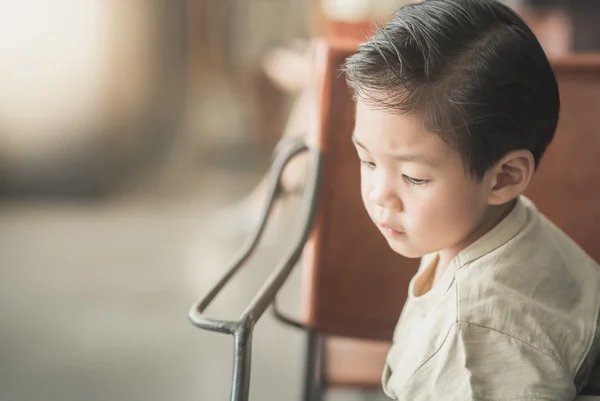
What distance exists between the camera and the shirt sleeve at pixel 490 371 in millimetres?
713

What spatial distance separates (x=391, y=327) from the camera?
119 centimetres

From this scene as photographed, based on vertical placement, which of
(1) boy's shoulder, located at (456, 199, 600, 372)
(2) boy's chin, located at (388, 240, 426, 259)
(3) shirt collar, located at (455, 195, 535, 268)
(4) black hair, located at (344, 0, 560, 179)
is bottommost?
(1) boy's shoulder, located at (456, 199, 600, 372)

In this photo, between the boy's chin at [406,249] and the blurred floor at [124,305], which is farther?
the blurred floor at [124,305]

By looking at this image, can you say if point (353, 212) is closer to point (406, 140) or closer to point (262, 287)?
point (262, 287)

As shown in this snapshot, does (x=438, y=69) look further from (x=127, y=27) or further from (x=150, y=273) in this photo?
(x=127, y=27)

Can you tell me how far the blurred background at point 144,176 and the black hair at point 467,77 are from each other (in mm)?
1044

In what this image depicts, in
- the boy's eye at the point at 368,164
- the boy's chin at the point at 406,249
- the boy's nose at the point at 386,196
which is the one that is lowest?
the boy's chin at the point at 406,249

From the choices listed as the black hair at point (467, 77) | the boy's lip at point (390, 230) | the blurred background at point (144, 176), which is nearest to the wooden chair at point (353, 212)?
the boy's lip at point (390, 230)

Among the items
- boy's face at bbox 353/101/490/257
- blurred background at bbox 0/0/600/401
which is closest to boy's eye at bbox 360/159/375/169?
boy's face at bbox 353/101/490/257

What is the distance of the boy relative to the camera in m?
0.73

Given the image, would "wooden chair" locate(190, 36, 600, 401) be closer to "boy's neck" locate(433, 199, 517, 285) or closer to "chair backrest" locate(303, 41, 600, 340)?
"chair backrest" locate(303, 41, 600, 340)

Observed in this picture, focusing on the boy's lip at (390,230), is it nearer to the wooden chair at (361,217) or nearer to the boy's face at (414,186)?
the boy's face at (414,186)

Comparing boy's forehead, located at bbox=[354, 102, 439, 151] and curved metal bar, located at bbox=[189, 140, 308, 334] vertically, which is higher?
boy's forehead, located at bbox=[354, 102, 439, 151]

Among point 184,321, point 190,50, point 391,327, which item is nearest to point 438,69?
point 391,327
